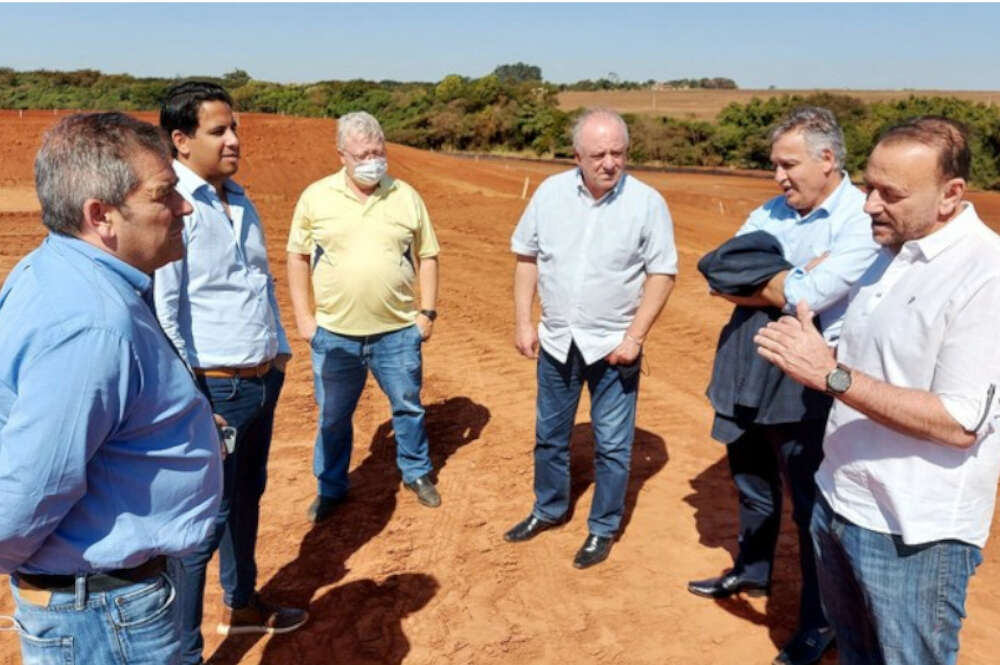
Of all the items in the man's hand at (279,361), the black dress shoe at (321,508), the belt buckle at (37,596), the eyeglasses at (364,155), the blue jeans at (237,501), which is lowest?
the black dress shoe at (321,508)

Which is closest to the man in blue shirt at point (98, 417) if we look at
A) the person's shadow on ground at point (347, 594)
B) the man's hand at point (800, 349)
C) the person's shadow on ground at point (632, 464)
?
the man's hand at point (800, 349)

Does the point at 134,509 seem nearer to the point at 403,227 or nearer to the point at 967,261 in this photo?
the point at 967,261

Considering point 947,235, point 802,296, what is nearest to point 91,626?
point 947,235

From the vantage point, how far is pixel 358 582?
4355 mm

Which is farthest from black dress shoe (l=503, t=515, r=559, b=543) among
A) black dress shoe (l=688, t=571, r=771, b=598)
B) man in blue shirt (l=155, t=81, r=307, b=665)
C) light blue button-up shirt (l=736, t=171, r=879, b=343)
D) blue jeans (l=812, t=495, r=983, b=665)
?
blue jeans (l=812, t=495, r=983, b=665)

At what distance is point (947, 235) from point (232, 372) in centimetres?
246

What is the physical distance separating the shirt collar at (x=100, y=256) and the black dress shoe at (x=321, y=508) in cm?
312

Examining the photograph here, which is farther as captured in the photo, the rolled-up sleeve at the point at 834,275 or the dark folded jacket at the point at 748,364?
the dark folded jacket at the point at 748,364

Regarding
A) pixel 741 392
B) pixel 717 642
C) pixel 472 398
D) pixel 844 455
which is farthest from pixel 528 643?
pixel 472 398

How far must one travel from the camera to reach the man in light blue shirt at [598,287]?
4.05 m

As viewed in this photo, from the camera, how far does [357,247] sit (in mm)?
4562

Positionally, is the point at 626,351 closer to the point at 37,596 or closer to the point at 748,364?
the point at 748,364

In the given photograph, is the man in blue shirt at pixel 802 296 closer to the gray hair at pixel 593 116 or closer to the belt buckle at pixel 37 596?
the gray hair at pixel 593 116

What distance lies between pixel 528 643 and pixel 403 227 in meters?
2.17
